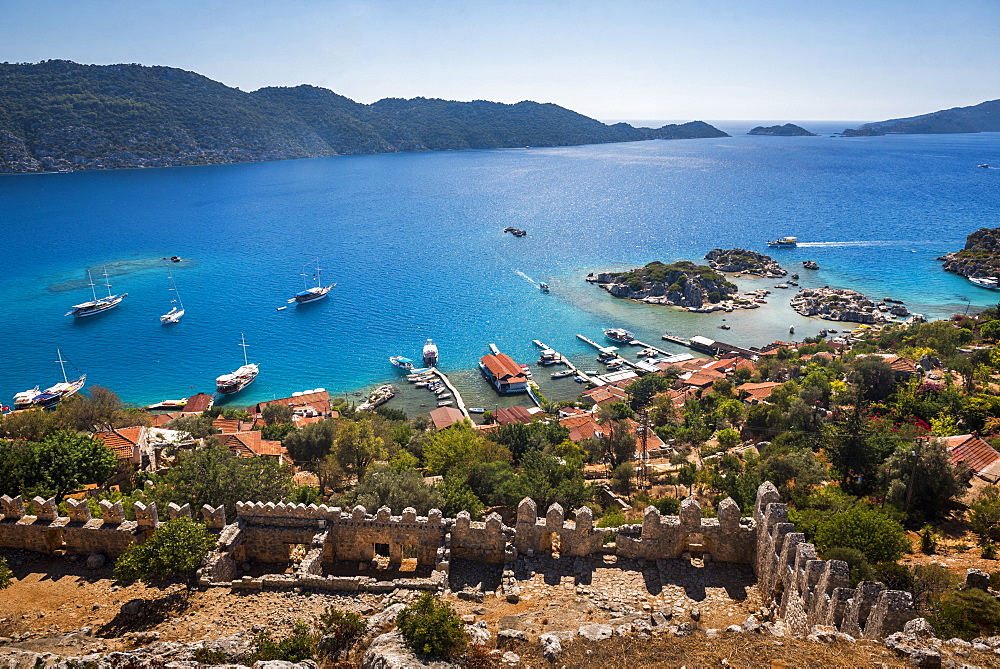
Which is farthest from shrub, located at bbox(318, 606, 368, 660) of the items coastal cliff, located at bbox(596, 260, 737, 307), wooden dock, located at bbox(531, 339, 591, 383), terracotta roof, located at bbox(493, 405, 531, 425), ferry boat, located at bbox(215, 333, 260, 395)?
coastal cliff, located at bbox(596, 260, 737, 307)

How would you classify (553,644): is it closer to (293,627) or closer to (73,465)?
(293,627)

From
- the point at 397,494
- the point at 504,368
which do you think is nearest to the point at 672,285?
the point at 504,368

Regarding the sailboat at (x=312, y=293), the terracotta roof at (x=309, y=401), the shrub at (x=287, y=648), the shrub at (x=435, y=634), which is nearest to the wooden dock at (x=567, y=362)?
the terracotta roof at (x=309, y=401)

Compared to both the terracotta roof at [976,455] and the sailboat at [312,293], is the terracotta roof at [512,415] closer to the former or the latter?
the terracotta roof at [976,455]

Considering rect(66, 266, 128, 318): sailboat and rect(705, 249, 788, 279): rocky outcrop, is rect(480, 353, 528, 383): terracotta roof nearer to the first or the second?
rect(705, 249, 788, 279): rocky outcrop

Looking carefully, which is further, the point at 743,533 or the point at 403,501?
the point at 403,501

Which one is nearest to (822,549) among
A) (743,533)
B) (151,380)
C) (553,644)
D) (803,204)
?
(743,533)
